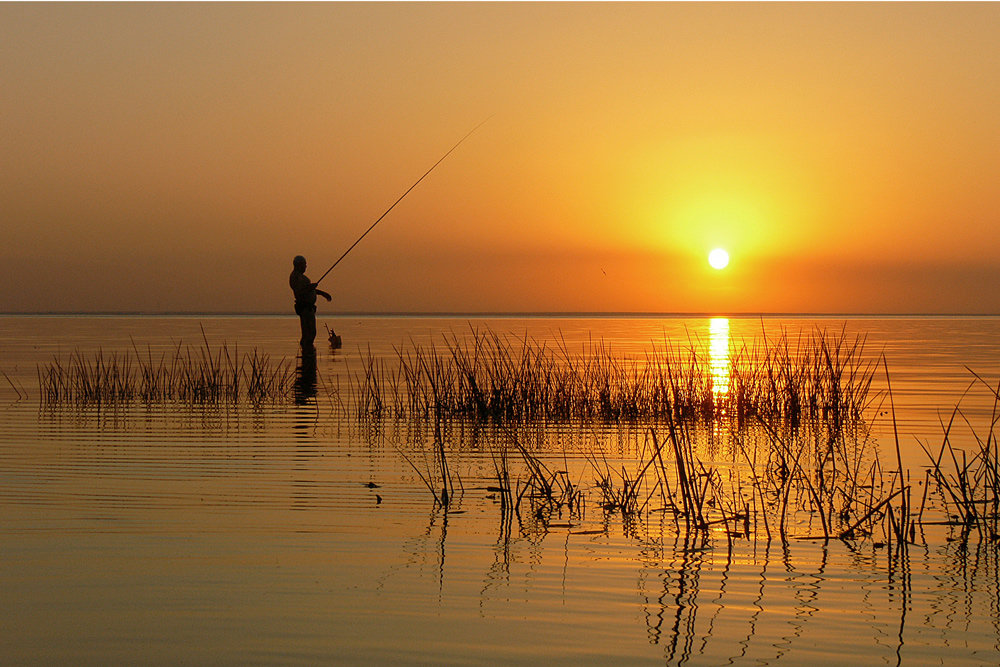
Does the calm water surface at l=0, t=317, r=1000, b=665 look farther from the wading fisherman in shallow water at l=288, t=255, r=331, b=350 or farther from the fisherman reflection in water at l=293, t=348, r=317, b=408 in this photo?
the wading fisherman in shallow water at l=288, t=255, r=331, b=350

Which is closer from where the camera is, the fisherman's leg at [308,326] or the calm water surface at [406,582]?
the calm water surface at [406,582]

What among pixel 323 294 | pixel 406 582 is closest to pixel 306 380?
pixel 323 294

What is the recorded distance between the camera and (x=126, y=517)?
646 cm

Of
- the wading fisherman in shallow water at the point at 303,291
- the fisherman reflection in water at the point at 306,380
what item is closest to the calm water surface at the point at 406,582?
the fisherman reflection in water at the point at 306,380

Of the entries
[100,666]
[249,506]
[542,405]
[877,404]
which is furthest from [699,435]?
[100,666]

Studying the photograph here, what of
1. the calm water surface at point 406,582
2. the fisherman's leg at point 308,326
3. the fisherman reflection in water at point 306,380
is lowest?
the calm water surface at point 406,582

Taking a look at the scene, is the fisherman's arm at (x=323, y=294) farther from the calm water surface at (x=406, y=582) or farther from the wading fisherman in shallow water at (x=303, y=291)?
the calm water surface at (x=406, y=582)

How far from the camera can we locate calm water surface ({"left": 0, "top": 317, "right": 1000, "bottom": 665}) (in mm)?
4168

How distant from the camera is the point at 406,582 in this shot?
5.12m

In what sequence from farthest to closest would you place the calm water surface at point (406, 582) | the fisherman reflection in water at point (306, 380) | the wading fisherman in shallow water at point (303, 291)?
the wading fisherman in shallow water at point (303, 291), the fisherman reflection in water at point (306, 380), the calm water surface at point (406, 582)

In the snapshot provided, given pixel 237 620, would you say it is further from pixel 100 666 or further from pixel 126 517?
pixel 126 517

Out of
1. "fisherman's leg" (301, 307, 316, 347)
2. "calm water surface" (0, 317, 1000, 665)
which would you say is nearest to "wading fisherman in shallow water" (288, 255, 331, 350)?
"fisherman's leg" (301, 307, 316, 347)

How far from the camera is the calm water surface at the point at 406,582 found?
4.17 metres

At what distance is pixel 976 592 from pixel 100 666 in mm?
3899
